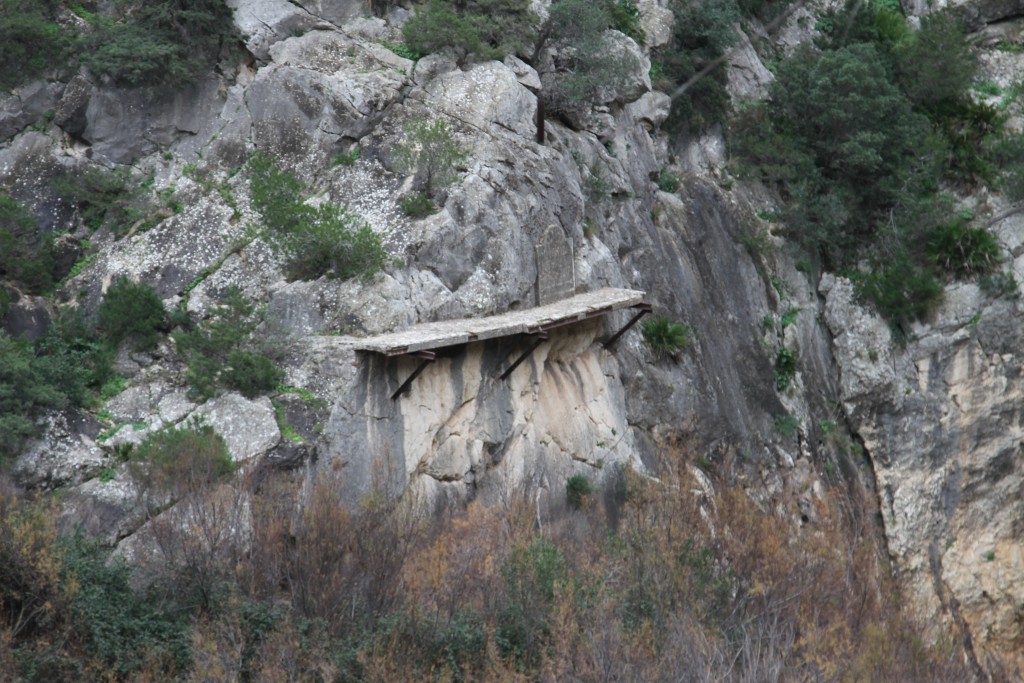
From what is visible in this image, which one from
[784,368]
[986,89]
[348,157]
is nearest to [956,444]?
[784,368]

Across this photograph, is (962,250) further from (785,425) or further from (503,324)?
(503,324)

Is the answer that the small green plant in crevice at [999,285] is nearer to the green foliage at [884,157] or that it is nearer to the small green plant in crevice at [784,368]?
the green foliage at [884,157]

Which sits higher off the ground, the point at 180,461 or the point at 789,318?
the point at 789,318

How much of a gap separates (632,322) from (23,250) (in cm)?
1046

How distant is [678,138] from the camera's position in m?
27.4

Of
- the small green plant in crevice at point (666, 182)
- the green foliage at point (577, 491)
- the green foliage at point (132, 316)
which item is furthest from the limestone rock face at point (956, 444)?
the green foliage at point (132, 316)

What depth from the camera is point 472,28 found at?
22.0 m

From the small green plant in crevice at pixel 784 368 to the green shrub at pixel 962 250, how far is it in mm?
4762

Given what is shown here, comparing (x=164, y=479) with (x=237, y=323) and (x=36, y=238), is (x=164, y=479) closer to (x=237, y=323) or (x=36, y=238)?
(x=237, y=323)

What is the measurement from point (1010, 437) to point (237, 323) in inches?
721

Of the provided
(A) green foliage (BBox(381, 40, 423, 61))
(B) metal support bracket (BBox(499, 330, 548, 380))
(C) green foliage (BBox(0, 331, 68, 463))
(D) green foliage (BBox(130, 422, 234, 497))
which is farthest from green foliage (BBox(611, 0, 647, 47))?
(C) green foliage (BBox(0, 331, 68, 463))

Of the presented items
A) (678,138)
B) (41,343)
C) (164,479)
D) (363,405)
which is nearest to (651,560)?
(363,405)

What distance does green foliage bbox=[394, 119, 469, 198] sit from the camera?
65.5ft

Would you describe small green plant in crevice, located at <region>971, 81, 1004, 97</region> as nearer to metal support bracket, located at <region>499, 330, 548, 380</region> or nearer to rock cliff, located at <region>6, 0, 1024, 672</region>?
rock cliff, located at <region>6, 0, 1024, 672</region>
